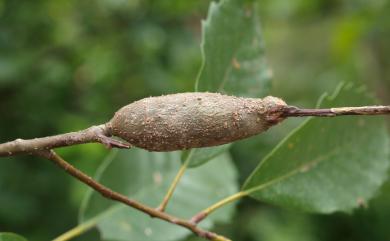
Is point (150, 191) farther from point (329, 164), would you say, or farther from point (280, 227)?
point (280, 227)

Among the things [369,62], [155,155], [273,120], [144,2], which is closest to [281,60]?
[369,62]

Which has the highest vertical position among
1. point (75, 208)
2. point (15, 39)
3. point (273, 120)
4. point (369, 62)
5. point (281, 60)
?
point (281, 60)

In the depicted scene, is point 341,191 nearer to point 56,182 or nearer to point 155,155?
point 155,155

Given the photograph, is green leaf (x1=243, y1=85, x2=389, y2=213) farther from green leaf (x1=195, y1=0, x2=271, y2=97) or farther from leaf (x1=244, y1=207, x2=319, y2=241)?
leaf (x1=244, y1=207, x2=319, y2=241)

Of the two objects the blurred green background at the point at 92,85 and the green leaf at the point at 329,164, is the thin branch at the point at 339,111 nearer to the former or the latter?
the green leaf at the point at 329,164

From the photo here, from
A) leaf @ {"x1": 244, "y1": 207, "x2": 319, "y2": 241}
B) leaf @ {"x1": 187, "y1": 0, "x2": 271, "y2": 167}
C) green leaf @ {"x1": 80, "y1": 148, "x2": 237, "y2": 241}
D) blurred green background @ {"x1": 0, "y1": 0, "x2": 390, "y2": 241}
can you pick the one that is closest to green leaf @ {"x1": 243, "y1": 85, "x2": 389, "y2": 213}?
leaf @ {"x1": 187, "y1": 0, "x2": 271, "y2": 167}

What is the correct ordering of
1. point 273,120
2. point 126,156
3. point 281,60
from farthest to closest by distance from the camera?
point 281,60
point 126,156
point 273,120

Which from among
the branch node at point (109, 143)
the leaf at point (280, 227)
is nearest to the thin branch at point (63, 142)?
the branch node at point (109, 143)
